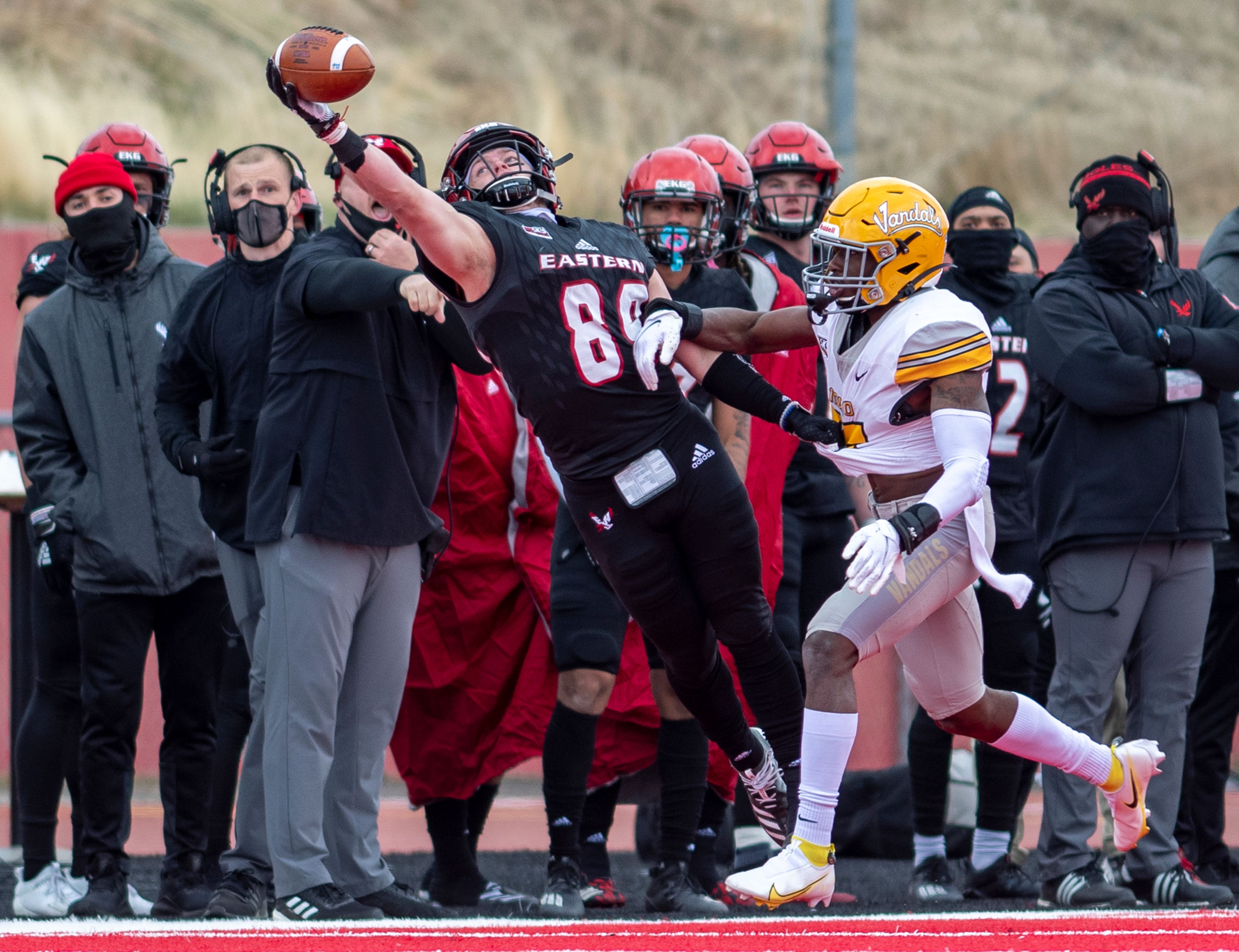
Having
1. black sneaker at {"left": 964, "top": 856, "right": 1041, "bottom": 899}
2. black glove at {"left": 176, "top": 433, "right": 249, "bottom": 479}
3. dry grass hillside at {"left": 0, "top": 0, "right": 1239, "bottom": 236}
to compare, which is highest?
dry grass hillside at {"left": 0, "top": 0, "right": 1239, "bottom": 236}

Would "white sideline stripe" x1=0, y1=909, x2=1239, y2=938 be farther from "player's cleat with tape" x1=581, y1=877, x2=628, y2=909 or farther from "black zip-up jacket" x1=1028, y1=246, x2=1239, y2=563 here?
"black zip-up jacket" x1=1028, y1=246, x2=1239, y2=563

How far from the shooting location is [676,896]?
5512mm

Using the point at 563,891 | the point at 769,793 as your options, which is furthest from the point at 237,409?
the point at 769,793

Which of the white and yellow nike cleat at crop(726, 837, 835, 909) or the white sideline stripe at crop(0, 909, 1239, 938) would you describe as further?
the white sideline stripe at crop(0, 909, 1239, 938)

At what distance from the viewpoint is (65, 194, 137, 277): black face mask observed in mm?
5891

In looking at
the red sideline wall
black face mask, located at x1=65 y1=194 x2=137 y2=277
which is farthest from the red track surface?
the red sideline wall

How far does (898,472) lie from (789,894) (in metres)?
1.10

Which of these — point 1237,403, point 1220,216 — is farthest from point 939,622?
point 1220,216

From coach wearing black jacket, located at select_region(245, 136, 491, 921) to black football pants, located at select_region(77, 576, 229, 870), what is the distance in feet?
1.99

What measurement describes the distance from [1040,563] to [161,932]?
299 cm

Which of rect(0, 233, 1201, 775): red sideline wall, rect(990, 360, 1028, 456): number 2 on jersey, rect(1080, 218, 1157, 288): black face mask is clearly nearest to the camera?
rect(1080, 218, 1157, 288): black face mask

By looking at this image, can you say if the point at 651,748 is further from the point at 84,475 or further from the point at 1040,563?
the point at 84,475

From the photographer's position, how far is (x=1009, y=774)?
20.4 feet

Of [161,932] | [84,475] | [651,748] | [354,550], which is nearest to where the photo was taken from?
[161,932]
